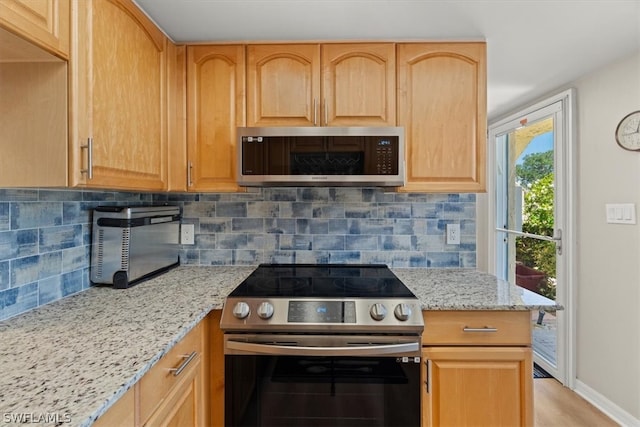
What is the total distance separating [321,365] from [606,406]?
6.91ft

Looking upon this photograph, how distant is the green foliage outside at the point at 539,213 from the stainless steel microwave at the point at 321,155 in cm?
183

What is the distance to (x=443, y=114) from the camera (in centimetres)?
179

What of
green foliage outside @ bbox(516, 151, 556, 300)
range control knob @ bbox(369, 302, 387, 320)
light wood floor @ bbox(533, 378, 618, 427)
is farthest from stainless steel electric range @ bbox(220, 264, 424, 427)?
green foliage outside @ bbox(516, 151, 556, 300)

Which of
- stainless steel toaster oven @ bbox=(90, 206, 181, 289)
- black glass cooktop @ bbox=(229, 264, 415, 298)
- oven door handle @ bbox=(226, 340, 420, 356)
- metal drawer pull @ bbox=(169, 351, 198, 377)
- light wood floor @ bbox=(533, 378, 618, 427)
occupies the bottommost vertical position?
light wood floor @ bbox=(533, 378, 618, 427)

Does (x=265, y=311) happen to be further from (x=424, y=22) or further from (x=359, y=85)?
(x=424, y=22)

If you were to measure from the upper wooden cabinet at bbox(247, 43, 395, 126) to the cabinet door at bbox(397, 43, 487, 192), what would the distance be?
100 millimetres

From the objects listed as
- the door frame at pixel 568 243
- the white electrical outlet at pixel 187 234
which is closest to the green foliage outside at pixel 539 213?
the door frame at pixel 568 243

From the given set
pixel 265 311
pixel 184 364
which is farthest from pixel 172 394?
pixel 265 311

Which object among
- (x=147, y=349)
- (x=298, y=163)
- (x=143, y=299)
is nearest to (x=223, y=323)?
(x=143, y=299)

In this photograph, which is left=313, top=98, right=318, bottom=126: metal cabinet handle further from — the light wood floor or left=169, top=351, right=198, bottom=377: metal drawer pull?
the light wood floor

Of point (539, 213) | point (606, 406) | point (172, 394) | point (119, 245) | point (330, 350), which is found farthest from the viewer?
point (539, 213)

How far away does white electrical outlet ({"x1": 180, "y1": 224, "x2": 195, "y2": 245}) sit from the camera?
2.10m

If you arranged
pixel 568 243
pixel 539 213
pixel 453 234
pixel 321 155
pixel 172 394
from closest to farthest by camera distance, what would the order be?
pixel 172 394 < pixel 321 155 < pixel 453 234 < pixel 568 243 < pixel 539 213

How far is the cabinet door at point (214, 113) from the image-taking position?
5.98ft
